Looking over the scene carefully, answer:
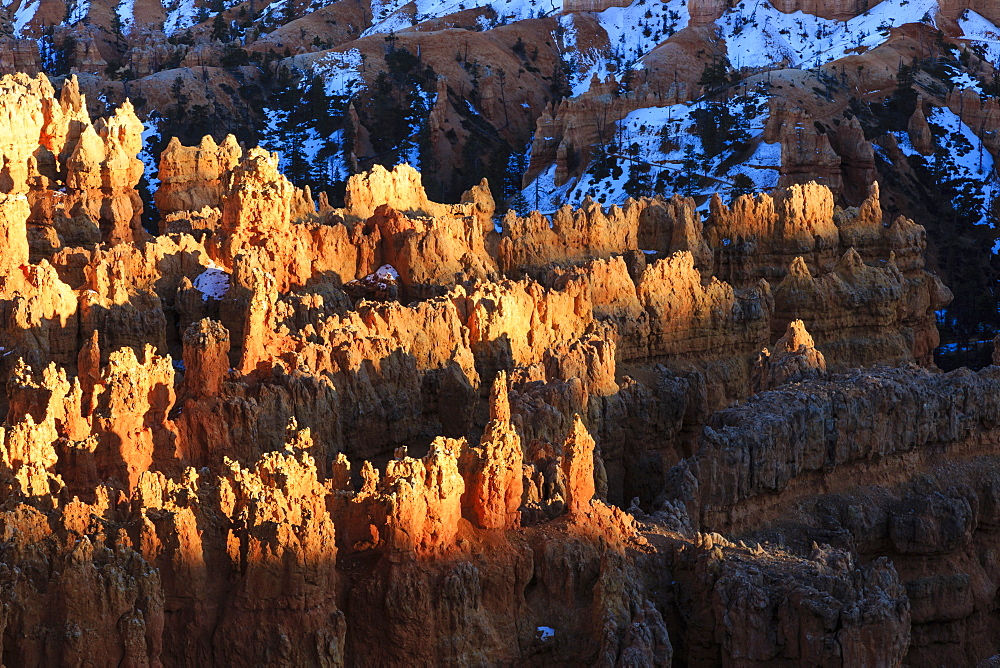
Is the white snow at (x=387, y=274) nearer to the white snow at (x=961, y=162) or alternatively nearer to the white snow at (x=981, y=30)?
the white snow at (x=961, y=162)

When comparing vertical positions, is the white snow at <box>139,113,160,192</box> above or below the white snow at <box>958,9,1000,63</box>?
below

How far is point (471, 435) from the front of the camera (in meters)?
28.8

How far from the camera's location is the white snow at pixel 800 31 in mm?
115500

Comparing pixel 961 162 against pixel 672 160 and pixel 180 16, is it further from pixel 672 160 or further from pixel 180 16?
pixel 180 16

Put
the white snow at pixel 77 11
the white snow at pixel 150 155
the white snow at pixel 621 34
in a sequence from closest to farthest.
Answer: the white snow at pixel 150 155 → the white snow at pixel 621 34 → the white snow at pixel 77 11

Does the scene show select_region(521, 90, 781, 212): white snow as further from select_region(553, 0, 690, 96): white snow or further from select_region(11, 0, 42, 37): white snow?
select_region(11, 0, 42, 37): white snow

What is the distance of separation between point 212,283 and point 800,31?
9514 cm

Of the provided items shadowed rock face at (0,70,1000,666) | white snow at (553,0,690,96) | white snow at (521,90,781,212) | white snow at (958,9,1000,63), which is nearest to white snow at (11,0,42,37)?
white snow at (553,0,690,96)

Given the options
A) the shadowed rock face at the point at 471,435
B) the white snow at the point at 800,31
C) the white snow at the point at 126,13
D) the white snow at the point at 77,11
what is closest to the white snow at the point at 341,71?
the white snow at the point at 800,31

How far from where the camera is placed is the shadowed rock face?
18.7 meters

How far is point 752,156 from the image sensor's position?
81.4 meters

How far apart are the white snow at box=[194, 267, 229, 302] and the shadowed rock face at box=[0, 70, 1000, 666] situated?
9 centimetres

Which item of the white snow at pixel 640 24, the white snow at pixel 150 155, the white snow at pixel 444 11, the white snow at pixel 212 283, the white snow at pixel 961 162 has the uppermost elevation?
the white snow at pixel 444 11

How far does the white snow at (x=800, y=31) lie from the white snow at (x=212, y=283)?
3181 inches
